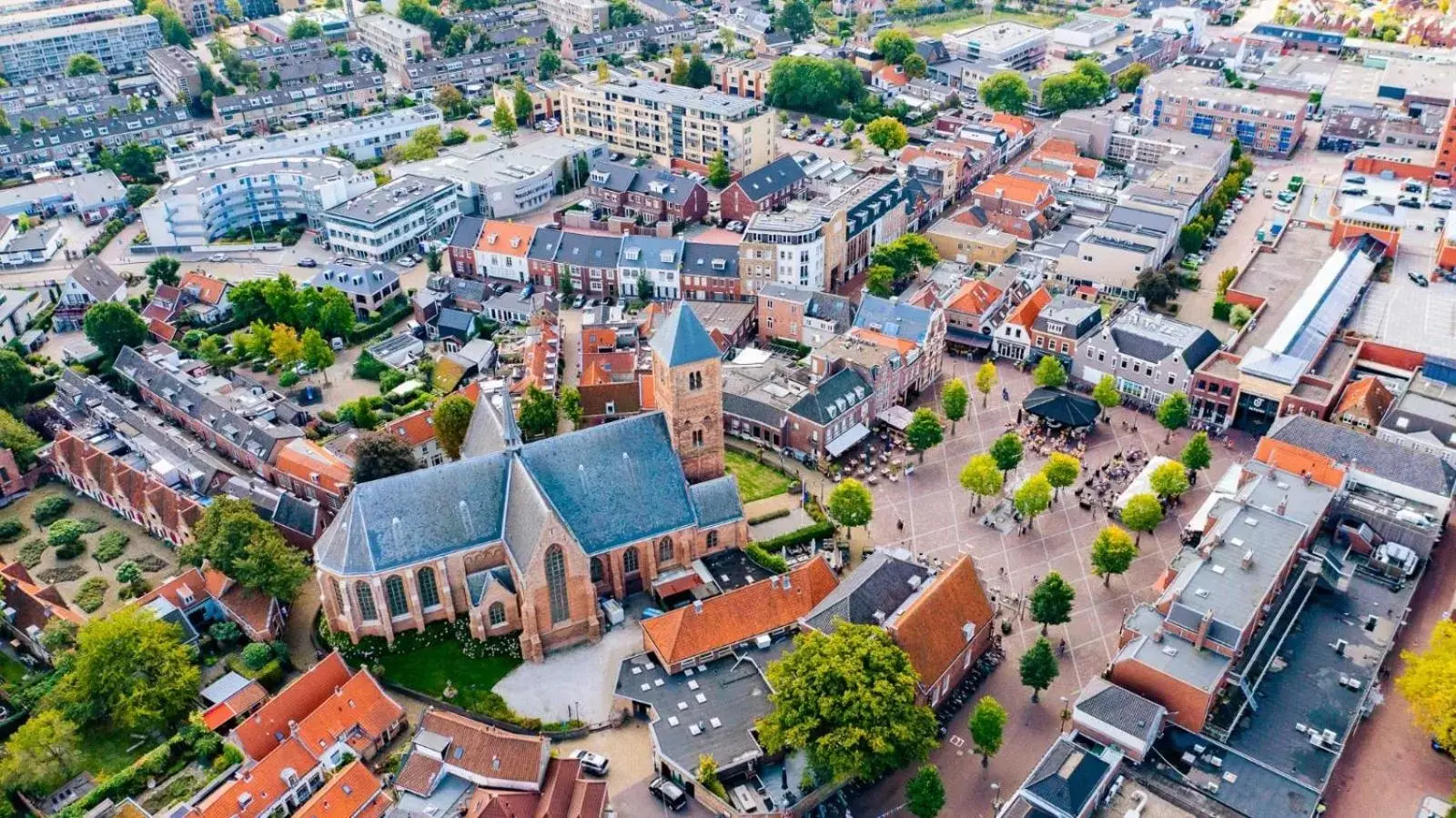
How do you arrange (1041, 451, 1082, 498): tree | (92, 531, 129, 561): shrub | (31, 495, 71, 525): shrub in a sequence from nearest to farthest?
1. (92, 531, 129, 561): shrub
2. (1041, 451, 1082, 498): tree
3. (31, 495, 71, 525): shrub

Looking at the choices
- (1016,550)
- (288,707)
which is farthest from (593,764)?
(1016,550)

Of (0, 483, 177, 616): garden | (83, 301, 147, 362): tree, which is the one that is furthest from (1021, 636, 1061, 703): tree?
(83, 301, 147, 362): tree

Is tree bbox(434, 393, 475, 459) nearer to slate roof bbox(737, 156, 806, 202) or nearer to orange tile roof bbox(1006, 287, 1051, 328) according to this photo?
orange tile roof bbox(1006, 287, 1051, 328)

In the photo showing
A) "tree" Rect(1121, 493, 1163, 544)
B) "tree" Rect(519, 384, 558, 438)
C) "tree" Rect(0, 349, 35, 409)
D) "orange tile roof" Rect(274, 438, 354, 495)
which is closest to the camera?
"tree" Rect(1121, 493, 1163, 544)

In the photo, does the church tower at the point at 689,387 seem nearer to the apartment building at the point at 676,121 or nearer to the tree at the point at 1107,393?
the tree at the point at 1107,393

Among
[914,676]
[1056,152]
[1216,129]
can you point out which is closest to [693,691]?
[914,676]
